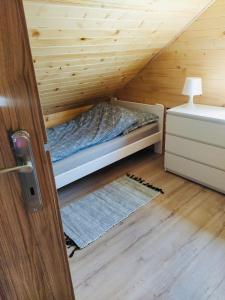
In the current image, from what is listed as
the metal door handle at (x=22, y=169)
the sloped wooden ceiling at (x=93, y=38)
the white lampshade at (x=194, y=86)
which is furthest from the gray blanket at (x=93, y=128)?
the metal door handle at (x=22, y=169)

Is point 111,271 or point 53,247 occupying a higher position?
point 53,247

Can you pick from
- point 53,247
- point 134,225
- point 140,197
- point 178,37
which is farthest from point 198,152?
point 53,247

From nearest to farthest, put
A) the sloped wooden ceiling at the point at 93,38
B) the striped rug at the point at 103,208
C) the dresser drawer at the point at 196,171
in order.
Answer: the sloped wooden ceiling at the point at 93,38
the striped rug at the point at 103,208
the dresser drawer at the point at 196,171

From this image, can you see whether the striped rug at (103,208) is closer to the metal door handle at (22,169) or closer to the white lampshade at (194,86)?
the white lampshade at (194,86)

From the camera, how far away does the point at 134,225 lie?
6.40 feet

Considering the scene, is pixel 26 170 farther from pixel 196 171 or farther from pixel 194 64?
pixel 194 64

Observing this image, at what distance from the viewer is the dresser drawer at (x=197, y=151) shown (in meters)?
2.17

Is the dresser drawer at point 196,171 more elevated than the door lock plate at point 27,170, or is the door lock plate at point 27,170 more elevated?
the door lock plate at point 27,170

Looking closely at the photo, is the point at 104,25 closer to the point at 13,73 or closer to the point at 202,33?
the point at 202,33

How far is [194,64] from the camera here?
2.57 meters

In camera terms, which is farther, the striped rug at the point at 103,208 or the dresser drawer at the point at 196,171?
the dresser drawer at the point at 196,171

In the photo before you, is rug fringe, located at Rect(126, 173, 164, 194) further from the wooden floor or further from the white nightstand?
the white nightstand

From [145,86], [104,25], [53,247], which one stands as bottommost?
[53,247]

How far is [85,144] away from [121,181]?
584 millimetres
